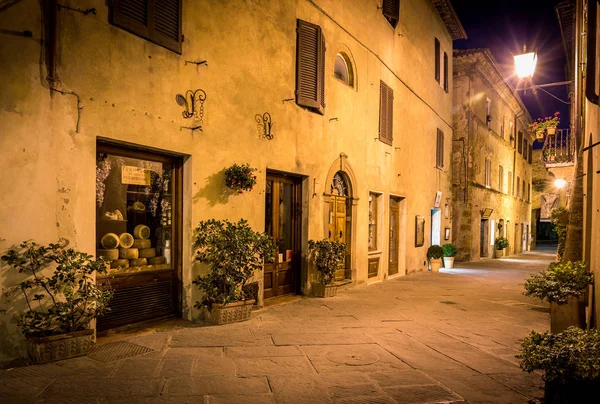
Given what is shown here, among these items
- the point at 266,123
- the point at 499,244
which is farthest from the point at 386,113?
the point at 499,244

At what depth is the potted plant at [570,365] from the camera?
2959 mm

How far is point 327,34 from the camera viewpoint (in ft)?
30.7

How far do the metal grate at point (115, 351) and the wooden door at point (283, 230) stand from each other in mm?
3322

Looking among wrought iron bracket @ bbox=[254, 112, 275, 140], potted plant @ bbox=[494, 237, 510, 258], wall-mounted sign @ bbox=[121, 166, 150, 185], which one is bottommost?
potted plant @ bbox=[494, 237, 510, 258]

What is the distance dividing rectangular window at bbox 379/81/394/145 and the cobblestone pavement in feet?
18.7

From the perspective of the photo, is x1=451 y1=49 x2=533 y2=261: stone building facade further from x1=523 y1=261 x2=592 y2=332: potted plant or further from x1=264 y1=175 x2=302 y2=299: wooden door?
x1=523 y1=261 x2=592 y2=332: potted plant

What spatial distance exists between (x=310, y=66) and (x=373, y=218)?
15.9ft

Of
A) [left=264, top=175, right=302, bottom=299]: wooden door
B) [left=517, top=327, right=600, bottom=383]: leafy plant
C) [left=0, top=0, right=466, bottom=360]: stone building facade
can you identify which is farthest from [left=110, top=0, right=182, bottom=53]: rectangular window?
[left=517, top=327, right=600, bottom=383]: leafy plant

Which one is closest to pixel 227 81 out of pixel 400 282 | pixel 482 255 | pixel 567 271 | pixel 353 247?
pixel 353 247

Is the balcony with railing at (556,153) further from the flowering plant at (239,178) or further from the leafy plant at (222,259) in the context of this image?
the leafy plant at (222,259)

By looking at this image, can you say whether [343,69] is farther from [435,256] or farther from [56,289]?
[56,289]

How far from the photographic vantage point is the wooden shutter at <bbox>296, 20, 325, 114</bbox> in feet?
27.7

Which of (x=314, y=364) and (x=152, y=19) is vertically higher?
(x=152, y=19)

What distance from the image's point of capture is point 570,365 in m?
2.99
